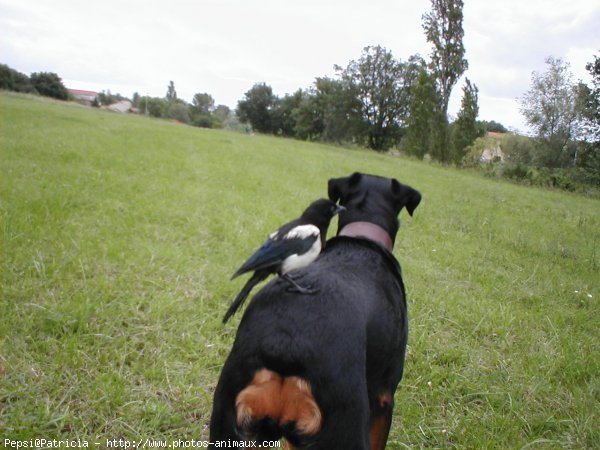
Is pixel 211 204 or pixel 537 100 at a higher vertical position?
pixel 537 100

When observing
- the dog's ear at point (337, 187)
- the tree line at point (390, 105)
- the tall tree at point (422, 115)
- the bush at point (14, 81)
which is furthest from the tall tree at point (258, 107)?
the dog's ear at point (337, 187)

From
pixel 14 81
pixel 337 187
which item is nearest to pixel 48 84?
pixel 14 81

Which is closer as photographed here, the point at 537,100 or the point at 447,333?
the point at 447,333

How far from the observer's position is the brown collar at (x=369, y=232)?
263cm

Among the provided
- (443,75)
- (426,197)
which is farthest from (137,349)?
(443,75)

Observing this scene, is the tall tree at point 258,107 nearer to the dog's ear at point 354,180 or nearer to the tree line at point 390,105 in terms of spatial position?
the tree line at point 390,105

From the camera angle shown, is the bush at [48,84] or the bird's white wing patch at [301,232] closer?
the bird's white wing patch at [301,232]

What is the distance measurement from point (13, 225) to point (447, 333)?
4536 millimetres

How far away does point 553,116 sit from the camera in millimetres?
27484

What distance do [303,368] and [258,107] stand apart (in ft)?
189

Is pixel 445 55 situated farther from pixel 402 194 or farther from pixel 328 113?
pixel 402 194

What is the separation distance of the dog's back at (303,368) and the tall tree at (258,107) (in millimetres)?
56673

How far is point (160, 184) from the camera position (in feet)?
27.2

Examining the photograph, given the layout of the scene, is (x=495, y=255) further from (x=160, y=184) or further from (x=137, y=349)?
(x=160, y=184)
